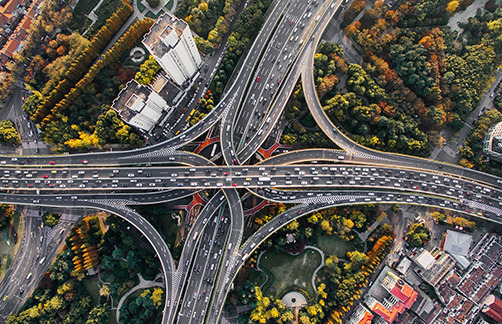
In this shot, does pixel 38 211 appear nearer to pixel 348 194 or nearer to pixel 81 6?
pixel 81 6

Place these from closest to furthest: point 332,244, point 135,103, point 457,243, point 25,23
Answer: point 135,103
point 457,243
point 25,23
point 332,244

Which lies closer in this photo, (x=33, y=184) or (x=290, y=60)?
(x=33, y=184)

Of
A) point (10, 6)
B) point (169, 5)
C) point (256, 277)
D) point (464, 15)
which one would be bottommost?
point (256, 277)

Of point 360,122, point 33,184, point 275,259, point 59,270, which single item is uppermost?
point 360,122

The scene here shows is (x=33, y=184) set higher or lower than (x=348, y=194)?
lower

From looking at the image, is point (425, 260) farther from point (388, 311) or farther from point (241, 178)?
point (241, 178)

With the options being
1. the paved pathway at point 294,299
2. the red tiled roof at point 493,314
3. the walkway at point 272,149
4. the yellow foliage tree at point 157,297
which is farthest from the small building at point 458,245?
the yellow foliage tree at point 157,297

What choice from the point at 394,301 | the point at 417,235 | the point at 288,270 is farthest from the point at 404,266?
the point at 288,270

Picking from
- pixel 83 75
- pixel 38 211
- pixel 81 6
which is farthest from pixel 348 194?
pixel 81 6
